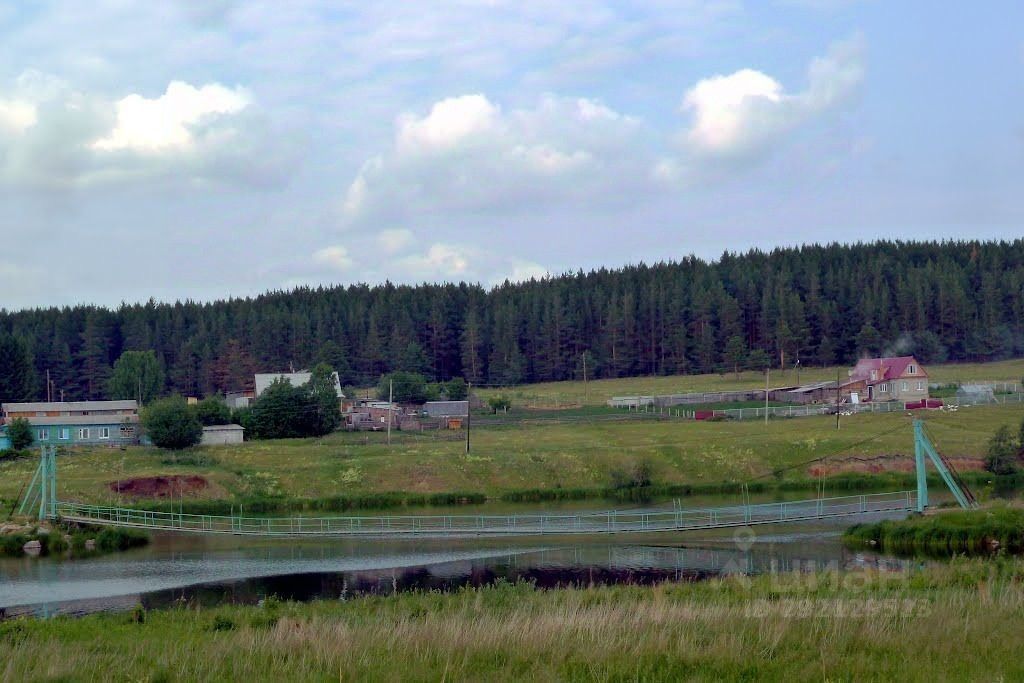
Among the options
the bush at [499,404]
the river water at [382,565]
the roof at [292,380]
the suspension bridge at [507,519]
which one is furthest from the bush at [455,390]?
the river water at [382,565]

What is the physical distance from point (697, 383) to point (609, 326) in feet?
64.0

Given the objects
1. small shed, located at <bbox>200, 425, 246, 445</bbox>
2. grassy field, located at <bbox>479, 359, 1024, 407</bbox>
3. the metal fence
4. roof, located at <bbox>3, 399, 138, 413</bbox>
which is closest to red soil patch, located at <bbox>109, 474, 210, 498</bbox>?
small shed, located at <bbox>200, 425, 246, 445</bbox>

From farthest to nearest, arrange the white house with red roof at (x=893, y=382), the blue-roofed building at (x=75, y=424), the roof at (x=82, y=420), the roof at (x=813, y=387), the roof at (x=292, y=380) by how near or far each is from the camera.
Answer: the roof at (x=292, y=380) < the roof at (x=813, y=387) < the white house with red roof at (x=893, y=382) < the roof at (x=82, y=420) < the blue-roofed building at (x=75, y=424)

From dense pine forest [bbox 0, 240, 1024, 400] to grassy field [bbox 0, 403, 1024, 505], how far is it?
44008mm

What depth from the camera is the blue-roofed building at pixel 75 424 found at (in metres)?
73.3

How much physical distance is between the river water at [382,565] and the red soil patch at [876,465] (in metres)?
15.2

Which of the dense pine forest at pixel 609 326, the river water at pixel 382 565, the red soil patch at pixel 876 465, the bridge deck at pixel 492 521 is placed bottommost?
the river water at pixel 382 565

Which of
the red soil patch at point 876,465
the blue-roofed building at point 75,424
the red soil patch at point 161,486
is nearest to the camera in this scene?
the red soil patch at point 161,486

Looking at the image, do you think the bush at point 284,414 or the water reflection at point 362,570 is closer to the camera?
the water reflection at point 362,570

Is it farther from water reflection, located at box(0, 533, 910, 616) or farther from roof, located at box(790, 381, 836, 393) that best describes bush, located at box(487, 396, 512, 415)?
water reflection, located at box(0, 533, 910, 616)

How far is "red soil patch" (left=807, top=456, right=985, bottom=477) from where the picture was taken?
54.6 meters

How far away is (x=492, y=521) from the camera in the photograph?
42.2 meters

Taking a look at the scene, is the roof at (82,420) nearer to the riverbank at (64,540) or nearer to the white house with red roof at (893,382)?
the riverbank at (64,540)

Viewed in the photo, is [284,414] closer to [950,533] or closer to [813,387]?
[813,387]
